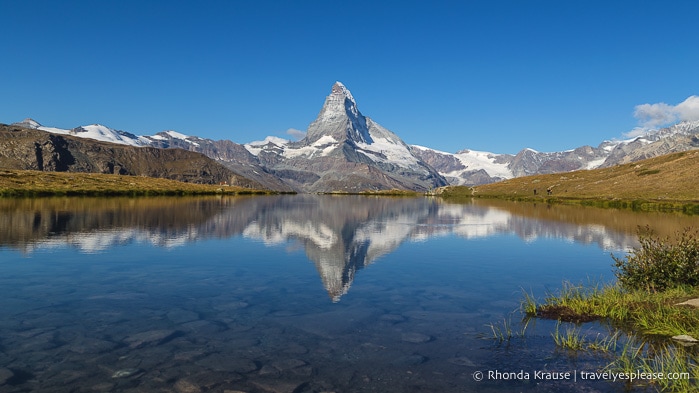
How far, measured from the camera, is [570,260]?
42.4 meters

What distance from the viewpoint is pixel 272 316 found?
22516mm

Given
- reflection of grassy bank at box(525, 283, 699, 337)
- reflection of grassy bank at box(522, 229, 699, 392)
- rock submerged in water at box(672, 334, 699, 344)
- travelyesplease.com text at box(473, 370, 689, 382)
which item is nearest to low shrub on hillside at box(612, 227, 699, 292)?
reflection of grassy bank at box(522, 229, 699, 392)

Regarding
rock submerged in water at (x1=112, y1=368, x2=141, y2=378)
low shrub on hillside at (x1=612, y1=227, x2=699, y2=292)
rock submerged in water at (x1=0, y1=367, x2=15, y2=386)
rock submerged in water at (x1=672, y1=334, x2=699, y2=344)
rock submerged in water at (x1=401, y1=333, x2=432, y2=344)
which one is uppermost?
low shrub on hillside at (x1=612, y1=227, x2=699, y2=292)

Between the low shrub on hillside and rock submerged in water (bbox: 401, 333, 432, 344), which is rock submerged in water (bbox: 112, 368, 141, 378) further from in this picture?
the low shrub on hillside

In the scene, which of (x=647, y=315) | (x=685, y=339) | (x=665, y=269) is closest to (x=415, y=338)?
(x=685, y=339)

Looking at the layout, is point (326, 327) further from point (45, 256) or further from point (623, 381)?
point (45, 256)

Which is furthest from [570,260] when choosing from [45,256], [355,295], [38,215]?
[38,215]

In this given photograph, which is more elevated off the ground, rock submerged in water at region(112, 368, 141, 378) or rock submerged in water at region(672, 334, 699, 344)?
rock submerged in water at region(672, 334, 699, 344)

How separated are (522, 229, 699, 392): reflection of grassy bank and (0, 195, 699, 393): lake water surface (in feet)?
3.45

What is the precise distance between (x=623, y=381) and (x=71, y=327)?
21.3 m

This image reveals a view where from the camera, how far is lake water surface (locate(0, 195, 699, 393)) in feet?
50.4

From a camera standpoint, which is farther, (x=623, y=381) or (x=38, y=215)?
(x=38, y=215)

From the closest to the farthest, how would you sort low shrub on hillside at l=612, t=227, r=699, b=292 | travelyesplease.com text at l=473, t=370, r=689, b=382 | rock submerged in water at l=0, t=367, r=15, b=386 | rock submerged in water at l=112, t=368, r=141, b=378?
rock submerged in water at l=0, t=367, r=15, b=386, rock submerged in water at l=112, t=368, r=141, b=378, travelyesplease.com text at l=473, t=370, r=689, b=382, low shrub on hillside at l=612, t=227, r=699, b=292

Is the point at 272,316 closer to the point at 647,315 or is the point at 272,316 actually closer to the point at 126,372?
the point at 126,372
